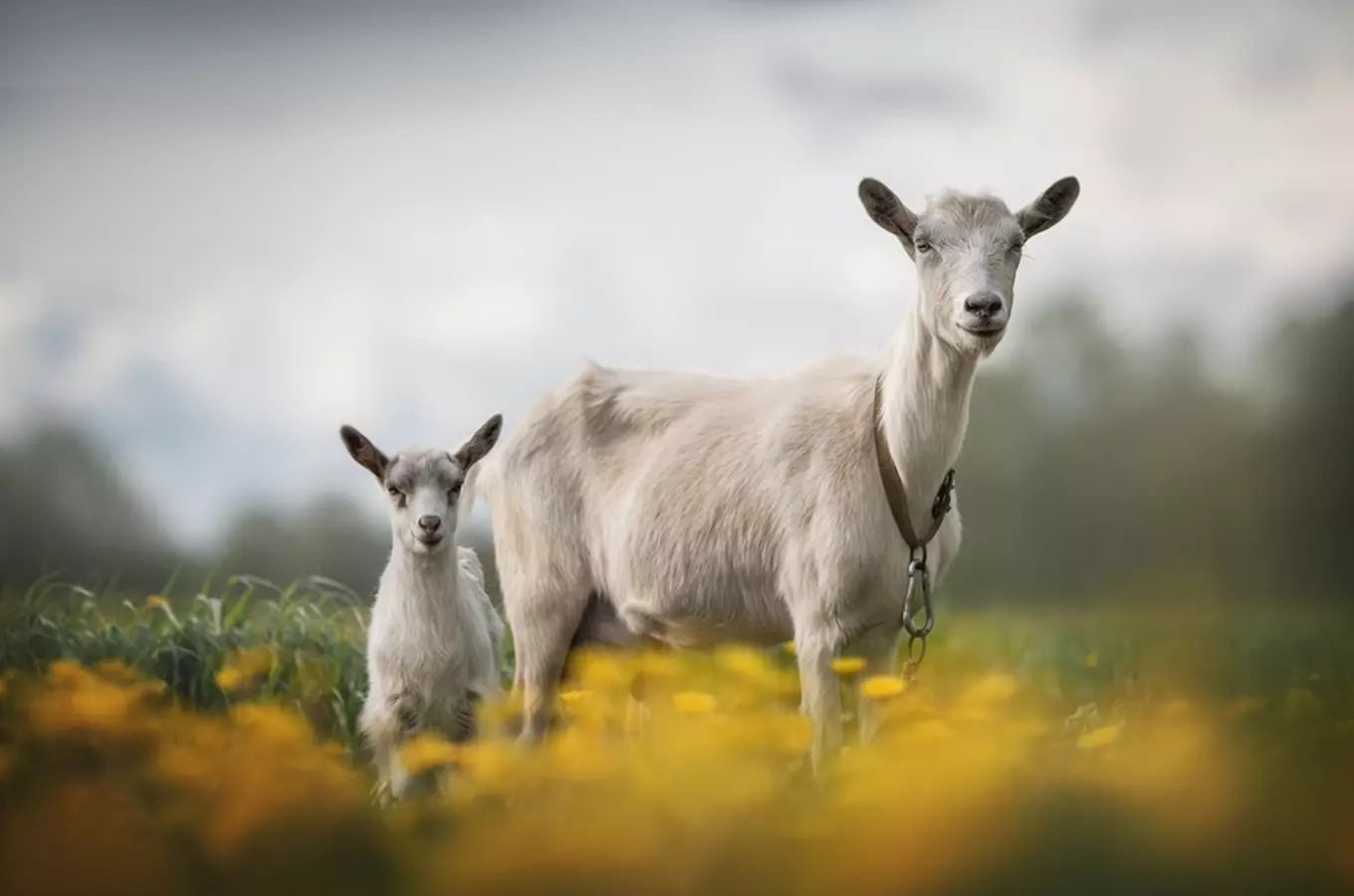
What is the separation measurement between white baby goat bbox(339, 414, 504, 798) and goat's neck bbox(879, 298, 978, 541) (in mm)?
1027

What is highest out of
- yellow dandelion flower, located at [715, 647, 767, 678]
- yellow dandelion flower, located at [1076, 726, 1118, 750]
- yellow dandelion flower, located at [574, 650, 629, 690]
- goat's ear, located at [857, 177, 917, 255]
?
goat's ear, located at [857, 177, 917, 255]

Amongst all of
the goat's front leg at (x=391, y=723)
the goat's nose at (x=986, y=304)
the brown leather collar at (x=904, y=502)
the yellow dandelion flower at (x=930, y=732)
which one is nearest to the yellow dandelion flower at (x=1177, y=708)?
the yellow dandelion flower at (x=930, y=732)

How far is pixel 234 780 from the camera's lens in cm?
231

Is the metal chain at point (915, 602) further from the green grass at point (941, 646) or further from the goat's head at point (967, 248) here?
the goat's head at point (967, 248)

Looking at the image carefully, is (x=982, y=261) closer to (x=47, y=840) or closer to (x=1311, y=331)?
(x=1311, y=331)

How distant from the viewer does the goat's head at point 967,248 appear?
2924 millimetres

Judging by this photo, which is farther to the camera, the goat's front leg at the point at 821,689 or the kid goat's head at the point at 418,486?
the kid goat's head at the point at 418,486

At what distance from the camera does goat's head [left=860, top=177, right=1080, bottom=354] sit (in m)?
2.92

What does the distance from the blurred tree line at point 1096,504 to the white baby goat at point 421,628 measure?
0.52m

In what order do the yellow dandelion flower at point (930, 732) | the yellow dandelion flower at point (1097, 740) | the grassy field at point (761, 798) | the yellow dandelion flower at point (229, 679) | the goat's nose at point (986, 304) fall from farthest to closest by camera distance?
the yellow dandelion flower at point (229, 679)
the goat's nose at point (986, 304)
the yellow dandelion flower at point (1097, 740)
the yellow dandelion flower at point (930, 732)
the grassy field at point (761, 798)

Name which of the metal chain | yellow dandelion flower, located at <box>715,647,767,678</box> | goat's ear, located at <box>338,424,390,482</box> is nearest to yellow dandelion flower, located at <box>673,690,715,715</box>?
yellow dandelion flower, located at <box>715,647,767,678</box>

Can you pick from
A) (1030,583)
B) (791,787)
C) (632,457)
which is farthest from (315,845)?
(1030,583)

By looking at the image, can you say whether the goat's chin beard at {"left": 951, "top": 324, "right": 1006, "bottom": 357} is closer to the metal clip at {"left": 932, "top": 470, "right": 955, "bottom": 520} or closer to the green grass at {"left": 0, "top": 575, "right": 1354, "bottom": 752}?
the metal clip at {"left": 932, "top": 470, "right": 955, "bottom": 520}

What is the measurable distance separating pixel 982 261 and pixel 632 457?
4.31 ft
